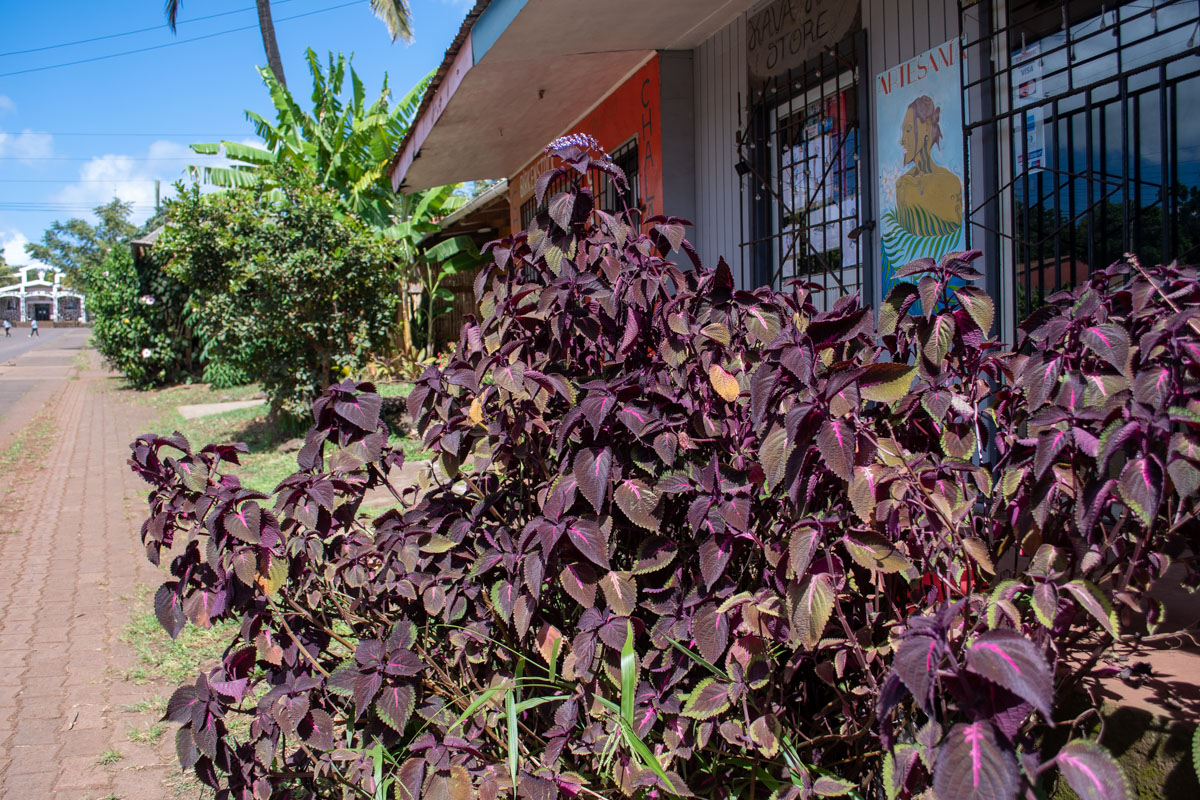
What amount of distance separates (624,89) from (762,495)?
217 inches

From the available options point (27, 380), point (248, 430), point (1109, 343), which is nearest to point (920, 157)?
point (1109, 343)

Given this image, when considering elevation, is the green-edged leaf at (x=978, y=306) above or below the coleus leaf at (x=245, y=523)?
above

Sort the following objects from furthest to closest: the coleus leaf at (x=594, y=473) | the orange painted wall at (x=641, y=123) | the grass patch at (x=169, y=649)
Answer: the orange painted wall at (x=641, y=123)
the grass patch at (x=169, y=649)
the coleus leaf at (x=594, y=473)

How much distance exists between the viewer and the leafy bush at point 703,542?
1.43 metres

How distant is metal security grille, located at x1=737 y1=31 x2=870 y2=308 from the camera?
179 inches

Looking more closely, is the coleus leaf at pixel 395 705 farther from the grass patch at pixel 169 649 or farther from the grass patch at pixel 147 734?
the grass patch at pixel 169 649

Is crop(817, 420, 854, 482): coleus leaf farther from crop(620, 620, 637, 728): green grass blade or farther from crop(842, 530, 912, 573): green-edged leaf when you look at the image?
crop(620, 620, 637, 728): green grass blade

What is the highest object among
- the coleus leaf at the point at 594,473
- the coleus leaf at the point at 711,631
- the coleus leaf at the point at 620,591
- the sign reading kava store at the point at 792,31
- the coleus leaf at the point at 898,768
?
the sign reading kava store at the point at 792,31

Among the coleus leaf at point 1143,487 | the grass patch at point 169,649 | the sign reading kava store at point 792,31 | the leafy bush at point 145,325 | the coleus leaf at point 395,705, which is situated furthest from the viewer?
the leafy bush at point 145,325

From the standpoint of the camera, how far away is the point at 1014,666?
1120 mm

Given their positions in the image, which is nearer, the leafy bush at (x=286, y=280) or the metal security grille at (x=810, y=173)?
the metal security grille at (x=810, y=173)

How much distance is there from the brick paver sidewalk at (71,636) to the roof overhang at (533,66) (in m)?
3.86

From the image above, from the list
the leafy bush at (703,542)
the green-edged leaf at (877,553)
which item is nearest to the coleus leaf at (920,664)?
the leafy bush at (703,542)

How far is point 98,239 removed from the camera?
88.5 meters
